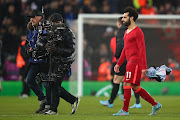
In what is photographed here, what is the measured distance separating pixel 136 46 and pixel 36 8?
12572mm

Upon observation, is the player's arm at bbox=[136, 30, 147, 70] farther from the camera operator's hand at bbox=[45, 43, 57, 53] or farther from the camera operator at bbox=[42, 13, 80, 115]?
the camera operator's hand at bbox=[45, 43, 57, 53]

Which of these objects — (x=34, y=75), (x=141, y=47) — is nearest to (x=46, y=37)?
(x=34, y=75)

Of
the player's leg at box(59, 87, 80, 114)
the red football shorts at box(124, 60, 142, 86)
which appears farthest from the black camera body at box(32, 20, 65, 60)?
the red football shorts at box(124, 60, 142, 86)

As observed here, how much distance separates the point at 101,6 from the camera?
22.5 meters

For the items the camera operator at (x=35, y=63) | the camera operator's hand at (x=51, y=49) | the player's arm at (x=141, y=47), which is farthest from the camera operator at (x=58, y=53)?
the player's arm at (x=141, y=47)

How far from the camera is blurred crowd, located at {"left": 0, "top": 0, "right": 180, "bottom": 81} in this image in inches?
776

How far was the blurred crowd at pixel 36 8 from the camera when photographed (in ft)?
64.7

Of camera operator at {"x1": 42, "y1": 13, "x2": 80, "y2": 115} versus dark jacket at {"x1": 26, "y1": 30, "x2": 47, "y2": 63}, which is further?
dark jacket at {"x1": 26, "y1": 30, "x2": 47, "y2": 63}

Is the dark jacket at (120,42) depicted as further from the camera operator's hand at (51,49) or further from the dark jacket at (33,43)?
the camera operator's hand at (51,49)

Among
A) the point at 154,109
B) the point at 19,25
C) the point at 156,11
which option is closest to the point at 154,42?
the point at 156,11

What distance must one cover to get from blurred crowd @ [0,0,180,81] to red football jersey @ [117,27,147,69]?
9761 mm

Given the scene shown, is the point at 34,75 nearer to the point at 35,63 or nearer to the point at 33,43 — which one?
the point at 35,63

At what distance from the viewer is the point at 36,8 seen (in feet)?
71.9

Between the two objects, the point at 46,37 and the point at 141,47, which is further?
the point at 46,37
